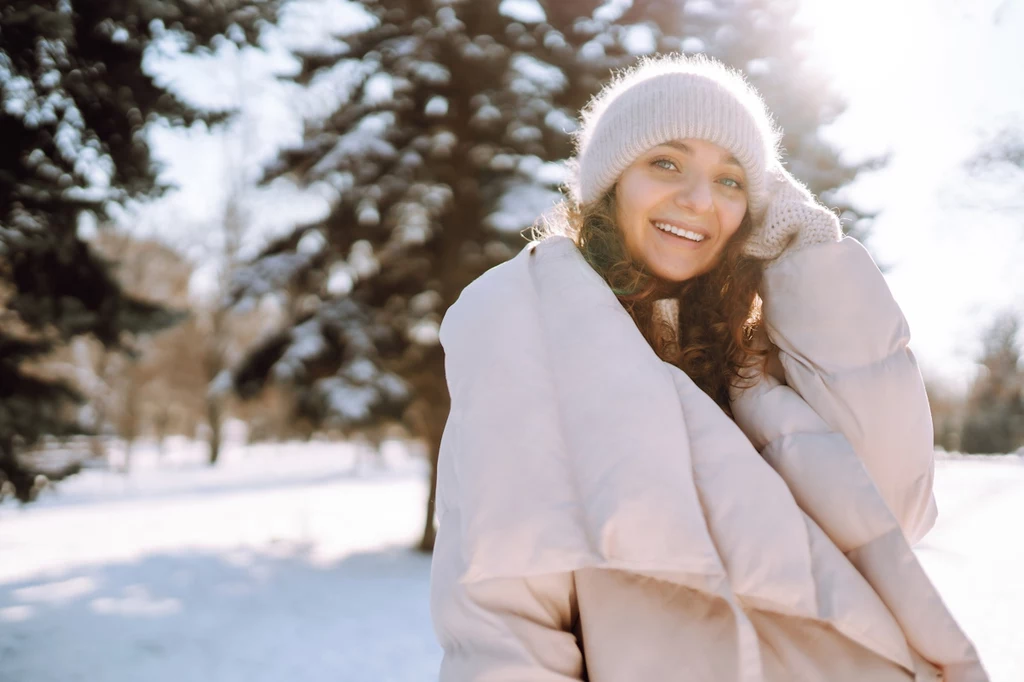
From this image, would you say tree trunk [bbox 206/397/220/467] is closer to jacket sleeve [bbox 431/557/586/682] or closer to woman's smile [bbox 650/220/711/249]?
woman's smile [bbox 650/220/711/249]

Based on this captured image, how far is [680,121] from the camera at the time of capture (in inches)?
70.9

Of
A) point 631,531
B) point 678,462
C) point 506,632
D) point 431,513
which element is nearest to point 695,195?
point 678,462

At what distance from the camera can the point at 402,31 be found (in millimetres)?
8383

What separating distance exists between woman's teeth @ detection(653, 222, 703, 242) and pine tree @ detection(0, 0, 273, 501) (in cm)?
534

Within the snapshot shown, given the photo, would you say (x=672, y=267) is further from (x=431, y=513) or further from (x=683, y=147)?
(x=431, y=513)

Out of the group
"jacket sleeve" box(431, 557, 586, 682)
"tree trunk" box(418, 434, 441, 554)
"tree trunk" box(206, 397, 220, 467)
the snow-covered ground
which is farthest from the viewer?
"tree trunk" box(206, 397, 220, 467)

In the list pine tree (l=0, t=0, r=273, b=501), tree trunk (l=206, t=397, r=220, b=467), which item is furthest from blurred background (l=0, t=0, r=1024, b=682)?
tree trunk (l=206, t=397, r=220, b=467)

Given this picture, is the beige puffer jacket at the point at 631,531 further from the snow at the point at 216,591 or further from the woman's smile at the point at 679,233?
the snow at the point at 216,591

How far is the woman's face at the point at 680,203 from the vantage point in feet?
6.07

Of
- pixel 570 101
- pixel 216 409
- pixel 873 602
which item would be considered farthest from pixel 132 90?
pixel 216 409

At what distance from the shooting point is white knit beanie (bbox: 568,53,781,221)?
5.94ft

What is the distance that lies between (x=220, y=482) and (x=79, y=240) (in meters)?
15.1

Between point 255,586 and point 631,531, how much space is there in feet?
24.2

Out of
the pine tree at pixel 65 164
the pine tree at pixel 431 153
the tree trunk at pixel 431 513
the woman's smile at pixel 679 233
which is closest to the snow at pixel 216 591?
the tree trunk at pixel 431 513
